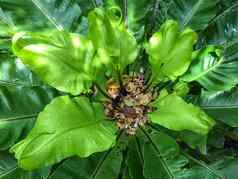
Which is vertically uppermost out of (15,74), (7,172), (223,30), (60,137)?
(223,30)

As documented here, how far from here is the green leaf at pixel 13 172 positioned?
4.20ft

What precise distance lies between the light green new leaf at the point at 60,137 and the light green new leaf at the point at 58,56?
52 millimetres

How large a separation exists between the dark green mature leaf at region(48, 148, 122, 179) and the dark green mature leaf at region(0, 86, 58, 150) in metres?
0.15

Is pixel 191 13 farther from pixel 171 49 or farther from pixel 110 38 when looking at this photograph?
pixel 110 38

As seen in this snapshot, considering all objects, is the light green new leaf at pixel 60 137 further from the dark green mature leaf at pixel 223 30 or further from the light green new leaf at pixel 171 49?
the dark green mature leaf at pixel 223 30

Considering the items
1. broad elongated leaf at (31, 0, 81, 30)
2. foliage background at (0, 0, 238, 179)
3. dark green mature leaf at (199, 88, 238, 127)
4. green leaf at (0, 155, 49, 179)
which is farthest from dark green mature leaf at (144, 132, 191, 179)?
broad elongated leaf at (31, 0, 81, 30)

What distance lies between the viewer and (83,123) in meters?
1.17

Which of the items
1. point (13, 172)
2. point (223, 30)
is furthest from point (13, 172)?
point (223, 30)

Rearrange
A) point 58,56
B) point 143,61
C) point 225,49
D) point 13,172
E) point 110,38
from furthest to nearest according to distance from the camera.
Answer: point 143,61, point 225,49, point 13,172, point 110,38, point 58,56

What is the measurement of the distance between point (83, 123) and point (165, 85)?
14.0 inches

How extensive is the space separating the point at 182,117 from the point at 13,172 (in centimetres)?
48

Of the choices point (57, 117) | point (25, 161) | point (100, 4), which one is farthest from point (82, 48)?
point (100, 4)

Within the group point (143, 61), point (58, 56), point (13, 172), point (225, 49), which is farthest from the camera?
point (143, 61)

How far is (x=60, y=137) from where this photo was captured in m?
1.08
